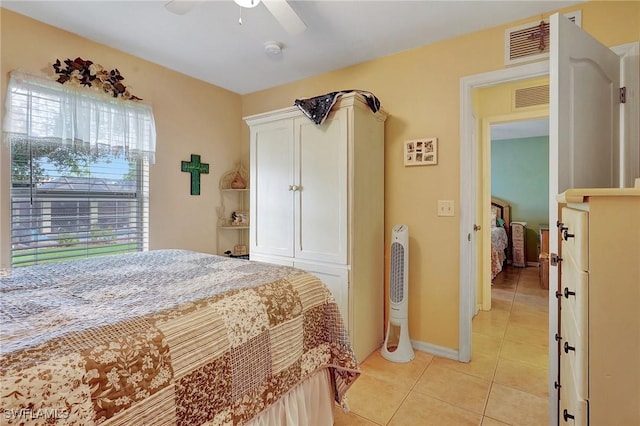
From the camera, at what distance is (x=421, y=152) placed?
2463mm

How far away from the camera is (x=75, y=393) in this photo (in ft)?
2.24

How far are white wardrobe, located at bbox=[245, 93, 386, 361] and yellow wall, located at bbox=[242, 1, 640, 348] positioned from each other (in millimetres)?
176

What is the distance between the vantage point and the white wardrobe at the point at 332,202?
7.26ft

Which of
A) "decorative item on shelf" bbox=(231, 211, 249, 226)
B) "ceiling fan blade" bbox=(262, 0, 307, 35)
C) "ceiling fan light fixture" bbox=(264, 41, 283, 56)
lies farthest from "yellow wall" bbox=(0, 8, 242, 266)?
"ceiling fan blade" bbox=(262, 0, 307, 35)

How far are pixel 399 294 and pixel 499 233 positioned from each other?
3554 millimetres

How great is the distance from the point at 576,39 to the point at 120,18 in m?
2.71

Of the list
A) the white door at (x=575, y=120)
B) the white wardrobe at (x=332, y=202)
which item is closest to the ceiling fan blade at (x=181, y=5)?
the white wardrobe at (x=332, y=202)

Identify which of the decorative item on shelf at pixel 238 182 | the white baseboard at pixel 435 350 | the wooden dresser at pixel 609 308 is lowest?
the white baseboard at pixel 435 350

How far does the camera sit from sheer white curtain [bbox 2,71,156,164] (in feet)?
6.63

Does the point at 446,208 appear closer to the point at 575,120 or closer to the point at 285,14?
the point at 575,120

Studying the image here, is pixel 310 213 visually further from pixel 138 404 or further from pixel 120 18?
pixel 120 18

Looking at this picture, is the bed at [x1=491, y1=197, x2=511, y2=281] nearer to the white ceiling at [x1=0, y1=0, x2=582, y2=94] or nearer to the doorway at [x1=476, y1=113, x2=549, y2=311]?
the doorway at [x1=476, y1=113, x2=549, y2=311]

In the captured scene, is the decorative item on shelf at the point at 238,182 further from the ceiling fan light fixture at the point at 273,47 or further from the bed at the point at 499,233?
the bed at the point at 499,233

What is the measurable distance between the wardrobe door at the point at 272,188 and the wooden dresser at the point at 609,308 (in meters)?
1.95
